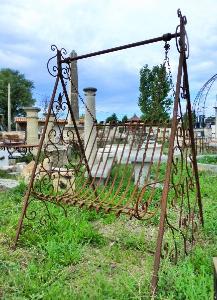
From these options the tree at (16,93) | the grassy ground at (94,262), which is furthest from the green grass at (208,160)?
the tree at (16,93)

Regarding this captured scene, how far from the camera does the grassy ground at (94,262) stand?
229 centimetres

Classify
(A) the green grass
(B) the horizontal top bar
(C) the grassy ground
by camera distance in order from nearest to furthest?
(C) the grassy ground, (B) the horizontal top bar, (A) the green grass

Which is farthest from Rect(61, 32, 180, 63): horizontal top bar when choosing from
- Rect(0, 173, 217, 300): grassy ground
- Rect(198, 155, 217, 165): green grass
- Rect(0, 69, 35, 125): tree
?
Rect(0, 69, 35, 125): tree

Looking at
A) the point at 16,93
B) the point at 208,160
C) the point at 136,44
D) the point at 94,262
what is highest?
the point at 16,93

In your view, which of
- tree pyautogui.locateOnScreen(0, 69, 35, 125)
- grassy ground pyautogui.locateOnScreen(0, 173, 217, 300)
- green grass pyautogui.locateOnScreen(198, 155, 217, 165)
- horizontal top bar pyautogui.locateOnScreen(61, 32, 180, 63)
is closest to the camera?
grassy ground pyautogui.locateOnScreen(0, 173, 217, 300)

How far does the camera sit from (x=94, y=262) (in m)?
2.88

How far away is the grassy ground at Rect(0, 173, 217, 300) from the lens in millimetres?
2285

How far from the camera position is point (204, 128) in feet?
59.9

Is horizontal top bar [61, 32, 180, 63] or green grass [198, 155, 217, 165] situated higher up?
horizontal top bar [61, 32, 180, 63]

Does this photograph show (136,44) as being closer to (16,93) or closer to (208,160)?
(208,160)

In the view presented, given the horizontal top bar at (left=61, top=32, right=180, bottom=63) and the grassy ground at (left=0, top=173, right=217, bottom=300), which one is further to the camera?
the horizontal top bar at (left=61, top=32, right=180, bottom=63)

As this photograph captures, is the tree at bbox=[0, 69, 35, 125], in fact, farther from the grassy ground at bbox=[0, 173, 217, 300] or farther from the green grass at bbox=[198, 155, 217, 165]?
the grassy ground at bbox=[0, 173, 217, 300]

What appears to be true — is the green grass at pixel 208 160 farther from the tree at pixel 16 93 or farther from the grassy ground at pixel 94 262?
the tree at pixel 16 93

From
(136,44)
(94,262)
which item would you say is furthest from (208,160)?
(94,262)
